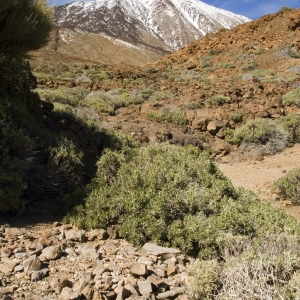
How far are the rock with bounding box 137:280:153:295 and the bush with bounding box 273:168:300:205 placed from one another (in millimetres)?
3995

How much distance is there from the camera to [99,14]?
7894 centimetres

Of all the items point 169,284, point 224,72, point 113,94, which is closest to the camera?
point 169,284

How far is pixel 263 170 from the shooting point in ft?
25.8

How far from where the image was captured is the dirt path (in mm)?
6660

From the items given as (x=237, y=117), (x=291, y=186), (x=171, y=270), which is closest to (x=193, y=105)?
(x=237, y=117)

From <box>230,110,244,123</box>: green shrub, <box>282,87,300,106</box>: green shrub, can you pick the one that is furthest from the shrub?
<box>282,87,300,106</box>: green shrub

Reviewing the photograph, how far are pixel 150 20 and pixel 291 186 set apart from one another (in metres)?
90.1

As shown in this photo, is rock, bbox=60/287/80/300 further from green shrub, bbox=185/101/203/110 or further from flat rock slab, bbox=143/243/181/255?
green shrub, bbox=185/101/203/110

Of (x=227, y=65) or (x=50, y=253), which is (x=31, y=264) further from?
(x=227, y=65)

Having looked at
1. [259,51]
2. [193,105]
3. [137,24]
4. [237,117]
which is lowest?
[237,117]

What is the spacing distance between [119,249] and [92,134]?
11.9ft

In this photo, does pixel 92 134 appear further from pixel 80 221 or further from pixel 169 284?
pixel 169 284

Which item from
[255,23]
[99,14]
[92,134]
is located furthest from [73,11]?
[92,134]

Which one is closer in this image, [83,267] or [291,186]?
[83,267]
